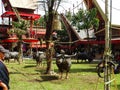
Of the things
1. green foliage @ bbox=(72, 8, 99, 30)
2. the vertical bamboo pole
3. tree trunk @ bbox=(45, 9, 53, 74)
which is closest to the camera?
the vertical bamboo pole

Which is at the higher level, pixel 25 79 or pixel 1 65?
pixel 1 65

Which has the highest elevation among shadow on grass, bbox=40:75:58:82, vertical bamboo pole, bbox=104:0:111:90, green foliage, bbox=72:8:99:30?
green foliage, bbox=72:8:99:30

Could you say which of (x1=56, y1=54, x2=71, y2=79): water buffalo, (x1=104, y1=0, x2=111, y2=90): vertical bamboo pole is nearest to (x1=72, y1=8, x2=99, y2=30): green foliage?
(x1=56, y1=54, x2=71, y2=79): water buffalo

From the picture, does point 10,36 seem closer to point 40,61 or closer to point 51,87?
point 40,61

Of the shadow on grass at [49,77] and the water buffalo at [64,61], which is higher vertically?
the water buffalo at [64,61]

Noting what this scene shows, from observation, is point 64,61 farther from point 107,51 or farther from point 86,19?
point 86,19

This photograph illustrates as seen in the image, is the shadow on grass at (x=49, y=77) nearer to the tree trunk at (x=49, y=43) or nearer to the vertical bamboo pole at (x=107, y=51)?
the tree trunk at (x=49, y=43)

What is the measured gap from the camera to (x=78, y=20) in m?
47.2

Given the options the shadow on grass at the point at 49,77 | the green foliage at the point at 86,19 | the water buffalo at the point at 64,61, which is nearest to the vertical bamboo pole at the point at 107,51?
the water buffalo at the point at 64,61

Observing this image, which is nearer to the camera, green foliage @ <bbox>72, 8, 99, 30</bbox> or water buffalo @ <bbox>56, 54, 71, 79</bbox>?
water buffalo @ <bbox>56, 54, 71, 79</bbox>

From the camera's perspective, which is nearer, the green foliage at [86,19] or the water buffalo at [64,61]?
the water buffalo at [64,61]

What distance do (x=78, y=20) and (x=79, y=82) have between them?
31.9 meters

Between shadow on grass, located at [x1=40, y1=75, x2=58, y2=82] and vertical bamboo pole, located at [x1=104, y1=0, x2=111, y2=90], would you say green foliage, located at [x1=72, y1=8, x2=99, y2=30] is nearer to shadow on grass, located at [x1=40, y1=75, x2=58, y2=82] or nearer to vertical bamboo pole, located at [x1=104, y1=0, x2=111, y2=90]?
shadow on grass, located at [x1=40, y1=75, x2=58, y2=82]

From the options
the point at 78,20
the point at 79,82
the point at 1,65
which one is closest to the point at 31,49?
the point at 78,20
